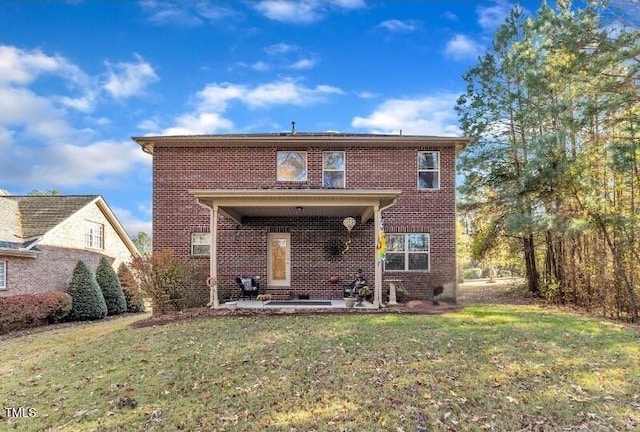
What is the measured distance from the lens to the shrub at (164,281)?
1158 cm

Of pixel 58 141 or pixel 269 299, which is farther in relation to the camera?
pixel 58 141

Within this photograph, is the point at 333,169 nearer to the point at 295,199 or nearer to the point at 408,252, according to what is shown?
the point at 295,199

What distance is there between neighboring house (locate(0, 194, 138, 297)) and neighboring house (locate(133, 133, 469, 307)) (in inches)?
225

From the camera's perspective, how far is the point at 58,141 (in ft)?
57.2

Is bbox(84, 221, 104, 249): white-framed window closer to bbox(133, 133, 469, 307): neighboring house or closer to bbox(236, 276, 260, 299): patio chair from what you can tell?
bbox(133, 133, 469, 307): neighboring house

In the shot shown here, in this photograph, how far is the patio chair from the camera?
43.8ft

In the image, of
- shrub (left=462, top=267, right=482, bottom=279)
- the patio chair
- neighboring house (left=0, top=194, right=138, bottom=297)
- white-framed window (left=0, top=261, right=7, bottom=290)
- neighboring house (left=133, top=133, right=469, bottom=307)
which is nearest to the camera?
the patio chair

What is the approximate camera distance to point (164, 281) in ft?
38.6

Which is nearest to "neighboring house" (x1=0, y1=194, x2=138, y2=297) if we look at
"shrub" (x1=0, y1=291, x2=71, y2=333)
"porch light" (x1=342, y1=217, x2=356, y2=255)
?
"shrub" (x1=0, y1=291, x2=71, y2=333)

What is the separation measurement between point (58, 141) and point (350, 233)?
1263cm

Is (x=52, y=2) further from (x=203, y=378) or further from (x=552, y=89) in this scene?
(x=552, y=89)

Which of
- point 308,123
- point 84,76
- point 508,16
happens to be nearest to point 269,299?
point 308,123

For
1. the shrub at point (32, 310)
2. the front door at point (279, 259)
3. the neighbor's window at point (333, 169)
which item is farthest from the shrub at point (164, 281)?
the shrub at point (32, 310)

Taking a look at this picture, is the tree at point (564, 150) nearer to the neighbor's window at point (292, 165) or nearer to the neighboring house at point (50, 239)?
the neighbor's window at point (292, 165)
